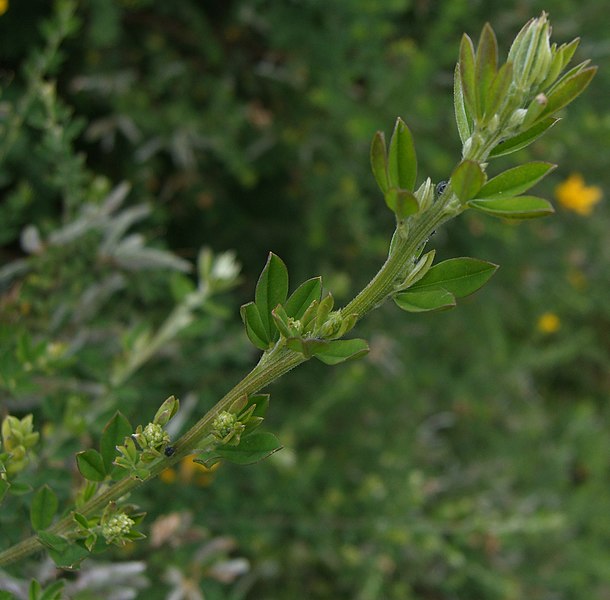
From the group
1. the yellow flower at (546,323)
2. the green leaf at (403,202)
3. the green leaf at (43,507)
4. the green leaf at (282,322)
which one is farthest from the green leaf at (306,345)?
the yellow flower at (546,323)

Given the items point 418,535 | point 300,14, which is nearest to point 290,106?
point 300,14

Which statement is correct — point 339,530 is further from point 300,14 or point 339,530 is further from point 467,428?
point 300,14

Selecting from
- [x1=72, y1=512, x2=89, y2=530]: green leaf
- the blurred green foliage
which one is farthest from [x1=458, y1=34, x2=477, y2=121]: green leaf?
the blurred green foliage

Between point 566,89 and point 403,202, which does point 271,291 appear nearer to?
point 403,202

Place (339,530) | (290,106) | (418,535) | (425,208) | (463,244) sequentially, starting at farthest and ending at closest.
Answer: (463,244)
(290,106)
(339,530)
(418,535)
(425,208)

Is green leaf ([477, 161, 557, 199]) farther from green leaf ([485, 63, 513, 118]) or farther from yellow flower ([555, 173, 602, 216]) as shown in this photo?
yellow flower ([555, 173, 602, 216])
